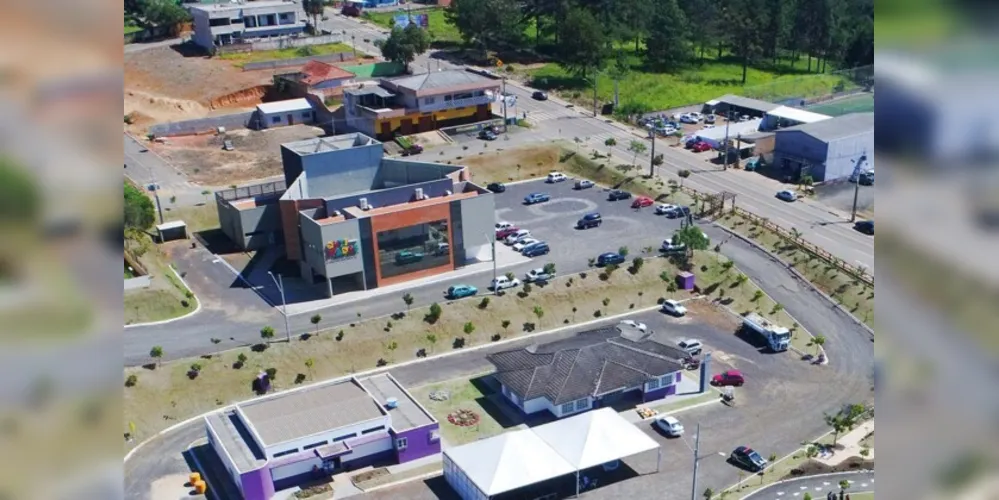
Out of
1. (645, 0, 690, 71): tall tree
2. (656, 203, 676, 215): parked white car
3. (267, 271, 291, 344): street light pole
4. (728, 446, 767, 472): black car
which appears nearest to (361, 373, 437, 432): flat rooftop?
(267, 271, 291, 344): street light pole

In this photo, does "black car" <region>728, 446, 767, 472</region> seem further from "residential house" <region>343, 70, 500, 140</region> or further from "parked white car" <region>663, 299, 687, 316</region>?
"residential house" <region>343, 70, 500, 140</region>

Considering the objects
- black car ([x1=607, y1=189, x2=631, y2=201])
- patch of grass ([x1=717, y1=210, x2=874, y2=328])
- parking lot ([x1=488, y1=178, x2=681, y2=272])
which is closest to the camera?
patch of grass ([x1=717, y1=210, x2=874, y2=328])

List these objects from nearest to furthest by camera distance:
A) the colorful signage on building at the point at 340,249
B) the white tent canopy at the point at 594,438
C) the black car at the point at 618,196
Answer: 1. the white tent canopy at the point at 594,438
2. the colorful signage on building at the point at 340,249
3. the black car at the point at 618,196

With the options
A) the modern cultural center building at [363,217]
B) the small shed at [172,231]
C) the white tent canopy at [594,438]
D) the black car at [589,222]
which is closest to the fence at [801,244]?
the black car at [589,222]

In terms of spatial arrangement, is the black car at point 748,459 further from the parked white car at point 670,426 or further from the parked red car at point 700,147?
the parked red car at point 700,147

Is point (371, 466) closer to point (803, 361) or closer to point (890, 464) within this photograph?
point (803, 361)

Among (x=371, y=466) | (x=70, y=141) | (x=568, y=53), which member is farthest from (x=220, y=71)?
(x=70, y=141)
